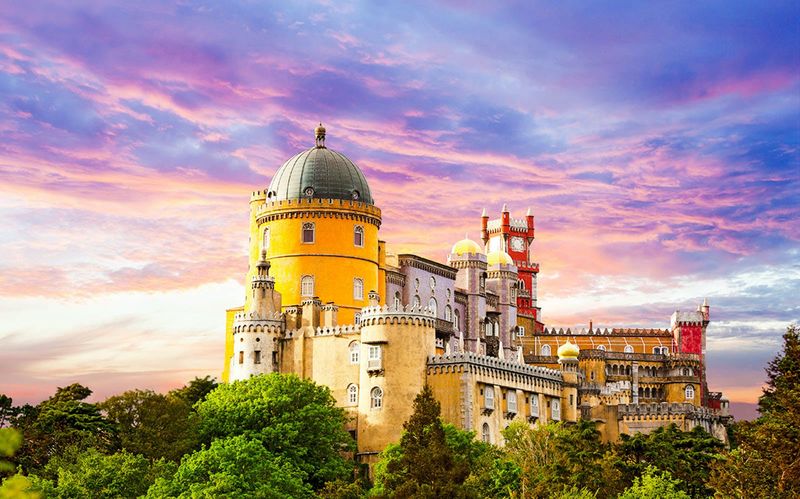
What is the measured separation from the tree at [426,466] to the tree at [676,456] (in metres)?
22.3

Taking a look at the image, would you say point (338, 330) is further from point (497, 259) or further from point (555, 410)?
point (497, 259)

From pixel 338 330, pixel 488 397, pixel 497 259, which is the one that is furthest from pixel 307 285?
pixel 497 259

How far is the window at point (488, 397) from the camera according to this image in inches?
3578

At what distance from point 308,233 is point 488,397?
20079 millimetres

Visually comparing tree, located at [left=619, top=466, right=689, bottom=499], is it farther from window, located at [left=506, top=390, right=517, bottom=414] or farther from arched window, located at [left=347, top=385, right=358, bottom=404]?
arched window, located at [left=347, top=385, right=358, bottom=404]

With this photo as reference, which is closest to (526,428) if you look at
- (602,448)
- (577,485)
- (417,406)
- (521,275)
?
(602,448)

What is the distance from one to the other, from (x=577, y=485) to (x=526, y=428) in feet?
55.8

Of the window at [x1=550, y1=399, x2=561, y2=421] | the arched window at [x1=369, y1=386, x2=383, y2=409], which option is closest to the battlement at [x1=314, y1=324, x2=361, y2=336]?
the arched window at [x1=369, y1=386, x2=383, y2=409]

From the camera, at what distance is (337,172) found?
10181 cm

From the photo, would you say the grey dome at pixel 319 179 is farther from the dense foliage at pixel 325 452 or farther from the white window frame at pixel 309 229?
the dense foliage at pixel 325 452

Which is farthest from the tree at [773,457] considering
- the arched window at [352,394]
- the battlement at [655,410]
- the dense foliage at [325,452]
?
the battlement at [655,410]

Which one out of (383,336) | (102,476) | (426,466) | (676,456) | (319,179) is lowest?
(426,466)

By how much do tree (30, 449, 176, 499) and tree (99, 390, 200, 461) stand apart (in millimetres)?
3951

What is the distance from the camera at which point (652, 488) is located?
243ft
